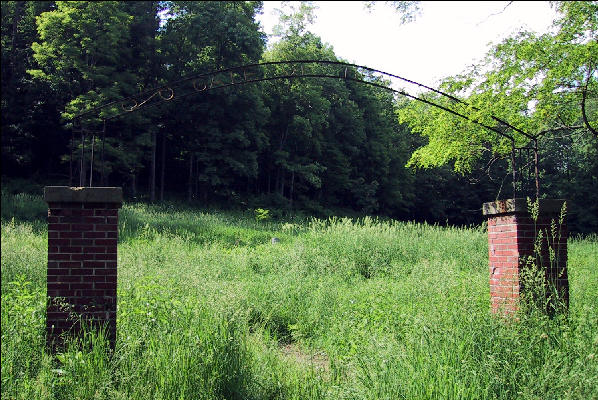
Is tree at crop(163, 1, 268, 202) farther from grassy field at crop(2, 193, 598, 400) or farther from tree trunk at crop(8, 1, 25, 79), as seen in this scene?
grassy field at crop(2, 193, 598, 400)

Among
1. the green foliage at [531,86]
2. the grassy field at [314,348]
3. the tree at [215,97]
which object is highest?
the tree at [215,97]

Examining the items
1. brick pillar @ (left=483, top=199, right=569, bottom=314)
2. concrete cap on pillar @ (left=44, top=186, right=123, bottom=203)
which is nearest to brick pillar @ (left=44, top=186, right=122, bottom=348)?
concrete cap on pillar @ (left=44, top=186, right=123, bottom=203)

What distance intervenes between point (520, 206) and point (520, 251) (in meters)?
0.48

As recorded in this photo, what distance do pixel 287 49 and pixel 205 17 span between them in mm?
6402

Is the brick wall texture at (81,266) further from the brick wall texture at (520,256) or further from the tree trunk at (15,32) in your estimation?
the tree trunk at (15,32)

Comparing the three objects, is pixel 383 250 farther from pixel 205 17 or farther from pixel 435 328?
pixel 205 17

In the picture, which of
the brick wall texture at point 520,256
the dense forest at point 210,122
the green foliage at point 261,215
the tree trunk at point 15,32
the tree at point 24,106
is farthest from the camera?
the tree trunk at point 15,32

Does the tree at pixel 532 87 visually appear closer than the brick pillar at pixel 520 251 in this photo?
No

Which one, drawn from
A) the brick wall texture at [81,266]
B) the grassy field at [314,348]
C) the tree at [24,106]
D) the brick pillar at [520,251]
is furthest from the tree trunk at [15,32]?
the brick pillar at [520,251]

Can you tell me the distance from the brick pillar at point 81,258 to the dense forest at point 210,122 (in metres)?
10.3

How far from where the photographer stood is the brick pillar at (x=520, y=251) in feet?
17.0

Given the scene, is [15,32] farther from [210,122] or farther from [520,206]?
[520,206]

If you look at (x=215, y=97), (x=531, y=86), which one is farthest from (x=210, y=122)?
(x=531, y=86)

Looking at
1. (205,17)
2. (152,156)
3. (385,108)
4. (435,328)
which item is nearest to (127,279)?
(435,328)
